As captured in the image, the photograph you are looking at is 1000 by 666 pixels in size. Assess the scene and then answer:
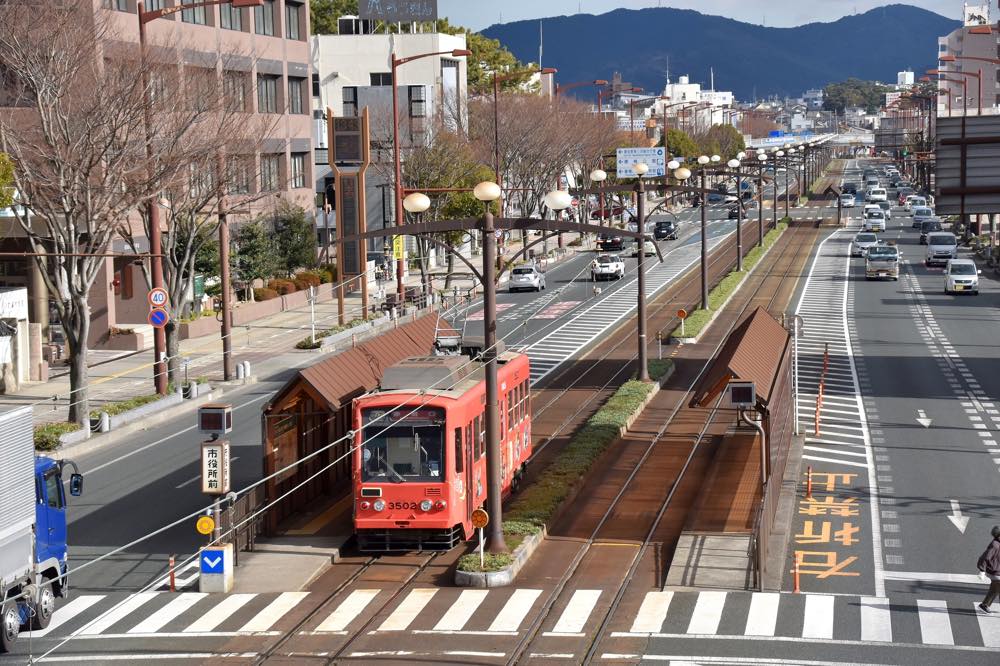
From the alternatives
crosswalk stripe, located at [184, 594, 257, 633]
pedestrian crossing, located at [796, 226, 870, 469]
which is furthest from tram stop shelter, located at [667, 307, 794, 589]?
crosswalk stripe, located at [184, 594, 257, 633]

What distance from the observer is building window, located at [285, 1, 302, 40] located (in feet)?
261

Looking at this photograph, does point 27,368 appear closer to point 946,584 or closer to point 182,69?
point 182,69

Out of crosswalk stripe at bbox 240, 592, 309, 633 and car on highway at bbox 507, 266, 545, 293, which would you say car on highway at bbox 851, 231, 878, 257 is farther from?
crosswalk stripe at bbox 240, 592, 309, 633

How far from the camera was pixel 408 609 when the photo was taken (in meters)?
23.7

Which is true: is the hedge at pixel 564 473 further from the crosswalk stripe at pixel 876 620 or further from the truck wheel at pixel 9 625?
the truck wheel at pixel 9 625

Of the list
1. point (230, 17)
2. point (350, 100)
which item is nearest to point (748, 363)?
point (230, 17)

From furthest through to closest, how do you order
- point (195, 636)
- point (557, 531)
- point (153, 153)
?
point (153, 153)
point (557, 531)
point (195, 636)

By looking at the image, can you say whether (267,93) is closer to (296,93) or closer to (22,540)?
(296,93)

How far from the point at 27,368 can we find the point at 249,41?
95.1 feet

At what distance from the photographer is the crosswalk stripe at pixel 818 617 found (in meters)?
22.0

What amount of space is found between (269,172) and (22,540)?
46161 millimetres

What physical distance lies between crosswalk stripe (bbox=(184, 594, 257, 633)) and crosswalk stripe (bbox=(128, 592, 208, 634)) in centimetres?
49

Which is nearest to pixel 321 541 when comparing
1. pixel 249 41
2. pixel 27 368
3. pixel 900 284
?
pixel 27 368

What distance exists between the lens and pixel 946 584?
25.1m
